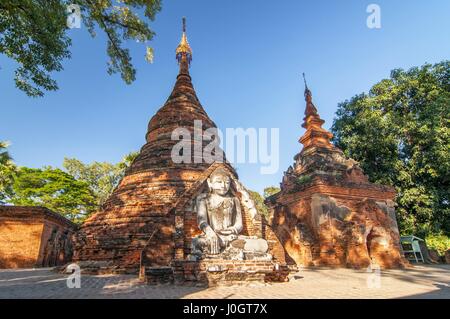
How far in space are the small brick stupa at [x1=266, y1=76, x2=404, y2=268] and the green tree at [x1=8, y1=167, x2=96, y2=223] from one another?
16.0 metres

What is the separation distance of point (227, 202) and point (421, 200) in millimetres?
14271

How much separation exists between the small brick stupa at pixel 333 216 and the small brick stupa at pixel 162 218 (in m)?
4.49

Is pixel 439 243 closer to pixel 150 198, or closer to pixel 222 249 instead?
pixel 222 249

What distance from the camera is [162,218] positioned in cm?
747

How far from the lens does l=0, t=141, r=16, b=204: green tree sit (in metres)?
17.4

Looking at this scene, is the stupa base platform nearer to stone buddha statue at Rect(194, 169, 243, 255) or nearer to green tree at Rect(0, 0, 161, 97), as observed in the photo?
stone buddha statue at Rect(194, 169, 243, 255)

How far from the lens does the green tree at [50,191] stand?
2120 centimetres

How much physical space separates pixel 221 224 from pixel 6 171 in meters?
18.1

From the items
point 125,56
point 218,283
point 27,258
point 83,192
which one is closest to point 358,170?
point 218,283

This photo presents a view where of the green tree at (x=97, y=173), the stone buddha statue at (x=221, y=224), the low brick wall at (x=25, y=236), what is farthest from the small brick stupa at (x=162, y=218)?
the green tree at (x=97, y=173)

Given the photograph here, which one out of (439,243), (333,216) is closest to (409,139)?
(439,243)

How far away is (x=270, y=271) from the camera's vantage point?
6473 mm

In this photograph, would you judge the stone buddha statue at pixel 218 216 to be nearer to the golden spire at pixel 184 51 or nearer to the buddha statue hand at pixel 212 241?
the buddha statue hand at pixel 212 241
